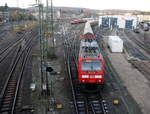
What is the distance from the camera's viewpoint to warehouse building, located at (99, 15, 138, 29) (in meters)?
57.4

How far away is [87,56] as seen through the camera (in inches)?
555

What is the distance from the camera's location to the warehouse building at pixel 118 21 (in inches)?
2258

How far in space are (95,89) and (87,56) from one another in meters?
2.53

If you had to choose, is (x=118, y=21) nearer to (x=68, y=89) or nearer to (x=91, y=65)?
(x=68, y=89)

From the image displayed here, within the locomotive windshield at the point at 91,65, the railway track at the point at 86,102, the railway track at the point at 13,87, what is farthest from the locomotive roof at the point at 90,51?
the railway track at the point at 13,87

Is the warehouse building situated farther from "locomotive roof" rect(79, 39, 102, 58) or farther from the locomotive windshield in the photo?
the locomotive windshield

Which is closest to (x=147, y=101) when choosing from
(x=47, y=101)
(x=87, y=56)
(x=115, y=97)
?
(x=115, y=97)

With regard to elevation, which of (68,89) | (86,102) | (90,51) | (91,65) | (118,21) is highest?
(118,21)

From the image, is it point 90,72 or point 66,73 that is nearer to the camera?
point 90,72

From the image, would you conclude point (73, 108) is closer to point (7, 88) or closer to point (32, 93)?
point (32, 93)

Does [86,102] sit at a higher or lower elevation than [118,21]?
lower

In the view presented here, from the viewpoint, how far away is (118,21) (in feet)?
194

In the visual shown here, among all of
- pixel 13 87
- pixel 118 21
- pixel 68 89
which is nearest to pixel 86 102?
pixel 68 89

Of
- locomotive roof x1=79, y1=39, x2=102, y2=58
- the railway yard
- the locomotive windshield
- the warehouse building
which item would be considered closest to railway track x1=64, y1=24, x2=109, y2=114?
the railway yard
